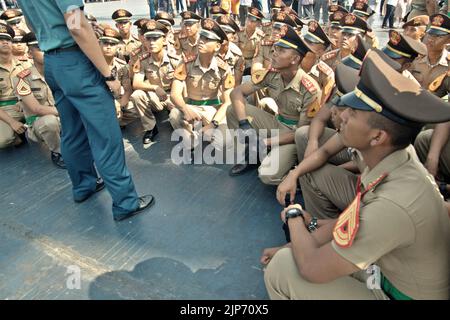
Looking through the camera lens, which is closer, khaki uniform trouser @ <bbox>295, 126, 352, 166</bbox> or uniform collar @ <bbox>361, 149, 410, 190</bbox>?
uniform collar @ <bbox>361, 149, 410, 190</bbox>

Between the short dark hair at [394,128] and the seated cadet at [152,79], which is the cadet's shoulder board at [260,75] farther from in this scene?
the short dark hair at [394,128]

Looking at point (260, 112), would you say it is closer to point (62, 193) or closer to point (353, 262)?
point (62, 193)

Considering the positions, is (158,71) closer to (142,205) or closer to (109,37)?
(109,37)

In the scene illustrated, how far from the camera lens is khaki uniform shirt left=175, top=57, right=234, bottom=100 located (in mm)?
3479

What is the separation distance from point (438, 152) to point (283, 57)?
123 cm

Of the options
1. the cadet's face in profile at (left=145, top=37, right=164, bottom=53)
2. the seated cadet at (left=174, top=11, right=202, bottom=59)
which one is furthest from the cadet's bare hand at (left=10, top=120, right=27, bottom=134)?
the seated cadet at (left=174, top=11, right=202, bottom=59)

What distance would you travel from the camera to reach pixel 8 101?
3.64 meters

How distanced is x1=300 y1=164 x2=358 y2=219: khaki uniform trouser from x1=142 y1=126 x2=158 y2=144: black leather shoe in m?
1.84

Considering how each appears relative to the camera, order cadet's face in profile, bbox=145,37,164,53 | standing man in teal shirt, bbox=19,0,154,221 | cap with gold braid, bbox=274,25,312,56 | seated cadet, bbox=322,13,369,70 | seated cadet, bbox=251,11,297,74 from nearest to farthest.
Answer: standing man in teal shirt, bbox=19,0,154,221
cap with gold braid, bbox=274,25,312,56
seated cadet, bbox=322,13,369,70
cadet's face in profile, bbox=145,37,164,53
seated cadet, bbox=251,11,297,74

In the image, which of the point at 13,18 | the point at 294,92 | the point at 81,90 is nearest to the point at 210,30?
the point at 294,92

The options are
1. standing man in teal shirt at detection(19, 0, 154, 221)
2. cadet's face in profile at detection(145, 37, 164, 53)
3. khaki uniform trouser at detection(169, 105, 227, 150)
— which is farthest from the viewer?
cadet's face in profile at detection(145, 37, 164, 53)

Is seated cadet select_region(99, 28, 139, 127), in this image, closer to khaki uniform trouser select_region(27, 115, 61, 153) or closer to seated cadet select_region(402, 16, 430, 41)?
khaki uniform trouser select_region(27, 115, 61, 153)

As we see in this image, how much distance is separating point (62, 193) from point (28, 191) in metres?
0.29

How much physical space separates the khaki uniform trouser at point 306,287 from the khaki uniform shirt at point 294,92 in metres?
1.59
